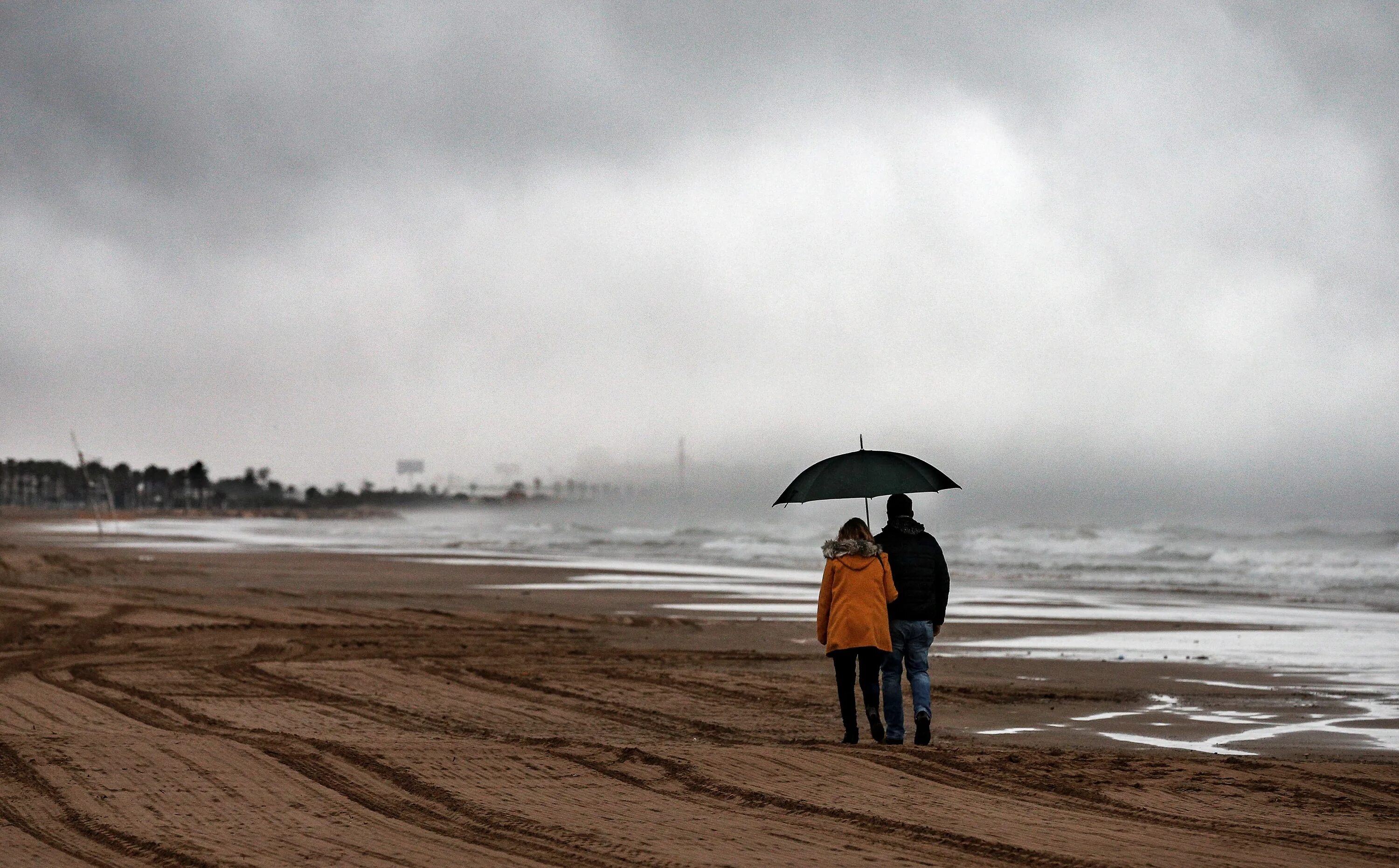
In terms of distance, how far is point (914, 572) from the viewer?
9.53 m

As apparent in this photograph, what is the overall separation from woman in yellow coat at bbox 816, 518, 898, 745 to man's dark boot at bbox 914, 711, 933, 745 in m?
0.26

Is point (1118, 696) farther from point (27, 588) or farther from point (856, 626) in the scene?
point (27, 588)

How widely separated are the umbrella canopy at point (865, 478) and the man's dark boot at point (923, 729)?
5.30ft

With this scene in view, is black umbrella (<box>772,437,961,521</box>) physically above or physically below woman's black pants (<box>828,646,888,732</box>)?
above

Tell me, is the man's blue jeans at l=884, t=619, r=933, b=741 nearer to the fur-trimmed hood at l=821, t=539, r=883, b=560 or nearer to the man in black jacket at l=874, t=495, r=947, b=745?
the man in black jacket at l=874, t=495, r=947, b=745

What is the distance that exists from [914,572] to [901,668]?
77cm

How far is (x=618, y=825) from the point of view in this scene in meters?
6.93

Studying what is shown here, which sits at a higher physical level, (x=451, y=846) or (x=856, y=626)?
(x=856, y=626)

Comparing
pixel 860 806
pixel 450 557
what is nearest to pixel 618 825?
pixel 860 806

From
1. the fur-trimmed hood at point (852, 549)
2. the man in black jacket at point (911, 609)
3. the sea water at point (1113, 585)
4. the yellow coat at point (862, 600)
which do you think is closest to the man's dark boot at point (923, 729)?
the man in black jacket at point (911, 609)

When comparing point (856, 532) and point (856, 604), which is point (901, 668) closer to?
point (856, 604)

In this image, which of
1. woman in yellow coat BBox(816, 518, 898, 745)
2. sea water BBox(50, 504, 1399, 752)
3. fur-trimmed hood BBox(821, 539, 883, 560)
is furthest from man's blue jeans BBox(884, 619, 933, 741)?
sea water BBox(50, 504, 1399, 752)

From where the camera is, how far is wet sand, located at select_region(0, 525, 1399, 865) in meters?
6.57

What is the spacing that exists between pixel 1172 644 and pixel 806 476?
1045 centimetres
